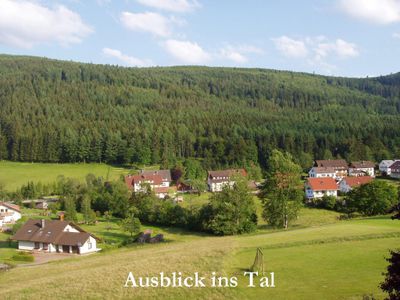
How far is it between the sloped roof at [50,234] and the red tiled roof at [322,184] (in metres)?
43.9

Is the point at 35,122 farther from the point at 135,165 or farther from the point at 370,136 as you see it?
the point at 370,136

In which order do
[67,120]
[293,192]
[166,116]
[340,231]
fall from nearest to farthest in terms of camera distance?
1. [340,231]
2. [293,192]
3. [67,120]
4. [166,116]

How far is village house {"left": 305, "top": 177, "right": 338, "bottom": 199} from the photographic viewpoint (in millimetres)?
79875

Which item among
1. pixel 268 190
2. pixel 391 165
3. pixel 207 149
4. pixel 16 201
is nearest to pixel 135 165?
pixel 207 149

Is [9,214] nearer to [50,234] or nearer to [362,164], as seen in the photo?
[50,234]

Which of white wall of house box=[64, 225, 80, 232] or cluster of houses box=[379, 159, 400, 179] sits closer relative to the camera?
white wall of house box=[64, 225, 80, 232]

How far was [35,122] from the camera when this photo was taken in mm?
149375

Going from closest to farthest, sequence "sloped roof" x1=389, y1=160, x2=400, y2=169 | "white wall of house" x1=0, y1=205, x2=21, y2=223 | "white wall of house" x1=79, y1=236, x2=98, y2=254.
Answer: "white wall of house" x1=79, y1=236, x2=98, y2=254 → "white wall of house" x1=0, y1=205, x2=21, y2=223 → "sloped roof" x1=389, y1=160, x2=400, y2=169

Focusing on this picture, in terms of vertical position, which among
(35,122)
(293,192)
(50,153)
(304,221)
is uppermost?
(35,122)

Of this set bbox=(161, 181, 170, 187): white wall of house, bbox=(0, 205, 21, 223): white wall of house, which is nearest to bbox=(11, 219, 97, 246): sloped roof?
bbox=(0, 205, 21, 223): white wall of house

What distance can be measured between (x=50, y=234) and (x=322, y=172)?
6861 centimetres

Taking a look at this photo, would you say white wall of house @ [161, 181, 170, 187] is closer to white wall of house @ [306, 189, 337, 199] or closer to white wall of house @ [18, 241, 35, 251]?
white wall of house @ [306, 189, 337, 199]

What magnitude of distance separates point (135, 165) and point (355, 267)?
97.3 meters

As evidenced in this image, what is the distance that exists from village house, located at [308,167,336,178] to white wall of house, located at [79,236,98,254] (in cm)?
6622
